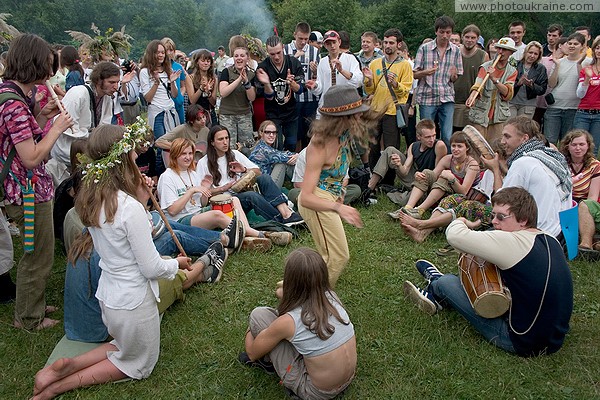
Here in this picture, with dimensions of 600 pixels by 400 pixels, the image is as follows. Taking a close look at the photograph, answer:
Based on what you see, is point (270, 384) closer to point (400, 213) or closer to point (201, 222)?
point (201, 222)

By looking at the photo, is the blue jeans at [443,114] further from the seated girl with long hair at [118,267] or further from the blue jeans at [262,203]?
the seated girl with long hair at [118,267]

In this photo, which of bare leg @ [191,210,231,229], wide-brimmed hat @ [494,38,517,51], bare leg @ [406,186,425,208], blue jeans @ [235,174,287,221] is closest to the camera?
bare leg @ [191,210,231,229]

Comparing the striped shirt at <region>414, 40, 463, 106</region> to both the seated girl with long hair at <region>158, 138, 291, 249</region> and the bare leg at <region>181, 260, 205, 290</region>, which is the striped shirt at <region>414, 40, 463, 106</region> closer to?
the seated girl with long hair at <region>158, 138, 291, 249</region>


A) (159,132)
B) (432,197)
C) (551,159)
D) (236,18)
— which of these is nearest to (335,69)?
(432,197)

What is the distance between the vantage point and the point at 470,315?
3.66 m

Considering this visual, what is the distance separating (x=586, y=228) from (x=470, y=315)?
2211 mm

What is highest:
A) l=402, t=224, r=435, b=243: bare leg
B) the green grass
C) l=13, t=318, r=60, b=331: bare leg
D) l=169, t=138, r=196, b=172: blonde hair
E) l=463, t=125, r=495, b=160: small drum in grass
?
l=169, t=138, r=196, b=172: blonde hair

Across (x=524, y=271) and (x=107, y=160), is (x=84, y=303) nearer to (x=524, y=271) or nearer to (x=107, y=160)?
(x=107, y=160)

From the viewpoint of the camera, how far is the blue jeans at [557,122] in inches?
310

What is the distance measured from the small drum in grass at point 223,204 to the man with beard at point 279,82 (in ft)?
7.81

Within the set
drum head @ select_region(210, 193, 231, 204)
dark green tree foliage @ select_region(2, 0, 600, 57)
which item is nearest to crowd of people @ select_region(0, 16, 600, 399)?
drum head @ select_region(210, 193, 231, 204)

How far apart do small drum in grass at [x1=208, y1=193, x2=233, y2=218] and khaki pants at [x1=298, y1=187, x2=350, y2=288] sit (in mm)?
1803

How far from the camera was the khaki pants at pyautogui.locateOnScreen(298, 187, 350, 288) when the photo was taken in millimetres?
3850

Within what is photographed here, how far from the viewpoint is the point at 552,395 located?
313cm
